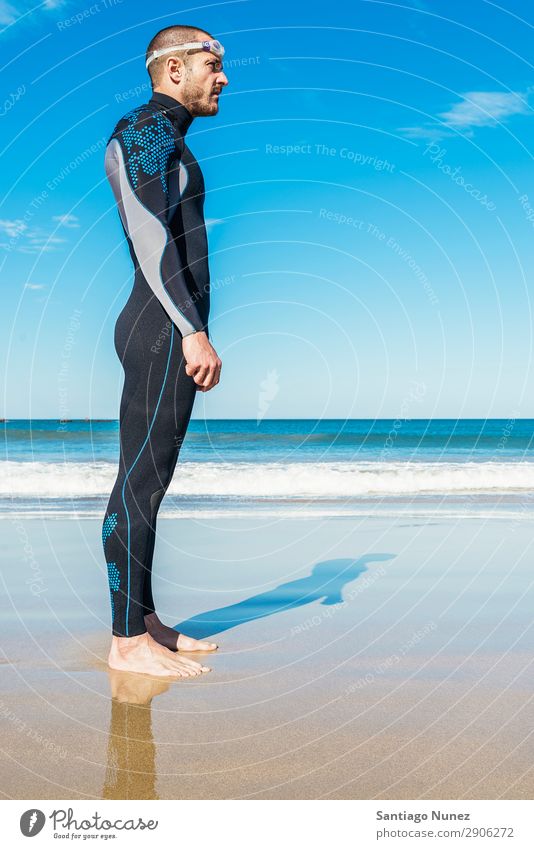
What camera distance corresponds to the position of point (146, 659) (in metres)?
3.41

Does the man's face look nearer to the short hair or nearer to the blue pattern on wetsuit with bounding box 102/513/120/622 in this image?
the short hair

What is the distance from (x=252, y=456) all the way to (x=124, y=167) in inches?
963

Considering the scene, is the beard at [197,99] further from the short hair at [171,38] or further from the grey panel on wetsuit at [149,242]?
the grey panel on wetsuit at [149,242]

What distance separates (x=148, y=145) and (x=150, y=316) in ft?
2.23

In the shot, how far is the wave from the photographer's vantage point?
503 inches

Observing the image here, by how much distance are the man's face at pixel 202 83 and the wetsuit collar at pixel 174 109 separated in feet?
0.14

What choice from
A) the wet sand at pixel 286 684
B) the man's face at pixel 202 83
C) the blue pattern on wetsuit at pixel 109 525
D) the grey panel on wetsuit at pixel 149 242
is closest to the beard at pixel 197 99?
the man's face at pixel 202 83

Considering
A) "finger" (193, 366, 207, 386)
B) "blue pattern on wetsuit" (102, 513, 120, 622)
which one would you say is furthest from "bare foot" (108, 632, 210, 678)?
"finger" (193, 366, 207, 386)

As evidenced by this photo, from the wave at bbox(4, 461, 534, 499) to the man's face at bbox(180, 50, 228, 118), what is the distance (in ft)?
28.1

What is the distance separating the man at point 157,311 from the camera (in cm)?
325

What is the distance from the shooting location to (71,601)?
188 inches

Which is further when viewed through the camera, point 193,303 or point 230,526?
point 230,526
